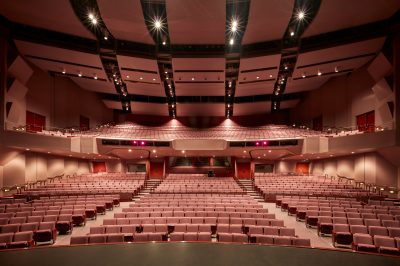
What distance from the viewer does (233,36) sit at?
15.9 metres

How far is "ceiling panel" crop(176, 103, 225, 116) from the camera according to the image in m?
23.9

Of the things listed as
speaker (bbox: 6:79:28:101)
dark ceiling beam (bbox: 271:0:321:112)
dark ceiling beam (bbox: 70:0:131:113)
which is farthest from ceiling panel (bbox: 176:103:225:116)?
speaker (bbox: 6:79:28:101)

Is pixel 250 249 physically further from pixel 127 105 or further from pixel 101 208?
pixel 127 105

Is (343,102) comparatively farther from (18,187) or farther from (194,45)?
(18,187)

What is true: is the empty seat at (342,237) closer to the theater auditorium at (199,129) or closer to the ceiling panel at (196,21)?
the theater auditorium at (199,129)

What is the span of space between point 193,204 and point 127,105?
56.3 feet

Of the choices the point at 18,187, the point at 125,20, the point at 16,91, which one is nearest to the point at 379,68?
the point at 125,20

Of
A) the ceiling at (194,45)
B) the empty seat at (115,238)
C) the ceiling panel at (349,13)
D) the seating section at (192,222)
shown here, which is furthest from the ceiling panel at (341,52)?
the empty seat at (115,238)

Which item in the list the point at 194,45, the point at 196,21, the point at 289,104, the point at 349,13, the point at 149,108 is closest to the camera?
the point at 349,13

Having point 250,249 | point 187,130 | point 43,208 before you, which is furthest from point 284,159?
point 250,249

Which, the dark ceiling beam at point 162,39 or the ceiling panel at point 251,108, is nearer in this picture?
the dark ceiling beam at point 162,39

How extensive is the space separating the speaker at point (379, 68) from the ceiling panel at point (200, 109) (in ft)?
38.9

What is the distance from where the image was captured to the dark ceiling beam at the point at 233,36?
1360 centimetres

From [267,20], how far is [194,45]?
5.00m
